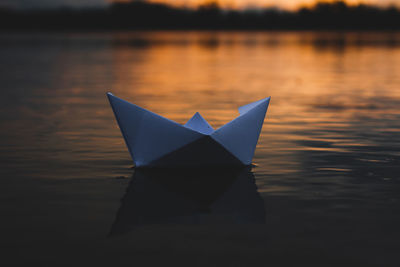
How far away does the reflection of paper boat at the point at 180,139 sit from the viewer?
12.0 meters

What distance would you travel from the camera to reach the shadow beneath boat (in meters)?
→ 9.59

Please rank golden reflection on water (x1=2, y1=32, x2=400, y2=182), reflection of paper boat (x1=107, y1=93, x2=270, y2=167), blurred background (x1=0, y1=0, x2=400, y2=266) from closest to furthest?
blurred background (x1=0, y1=0, x2=400, y2=266) → reflection of paper boat (x1=107, y1=93, x2=270, y2=167) → golden reflection on water (x1=2, y1=32, x2=400, y2=182)

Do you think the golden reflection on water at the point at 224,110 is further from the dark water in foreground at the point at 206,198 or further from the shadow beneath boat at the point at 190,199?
the shadow beneath boat at the point at 190,199

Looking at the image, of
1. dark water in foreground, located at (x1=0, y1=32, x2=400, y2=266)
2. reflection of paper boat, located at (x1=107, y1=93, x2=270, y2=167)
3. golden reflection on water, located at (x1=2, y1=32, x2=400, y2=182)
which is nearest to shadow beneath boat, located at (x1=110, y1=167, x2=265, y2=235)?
dark water in foreground, located at (x1=0, y1=32, x2=400, y2=266)

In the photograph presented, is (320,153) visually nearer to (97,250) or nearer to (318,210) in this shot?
(318,210)

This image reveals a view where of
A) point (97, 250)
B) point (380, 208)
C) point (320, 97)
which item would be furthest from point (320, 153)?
point (320, 97)

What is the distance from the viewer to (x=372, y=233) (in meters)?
8.77

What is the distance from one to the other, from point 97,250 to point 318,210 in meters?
3.98

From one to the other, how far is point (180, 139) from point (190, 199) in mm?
1609

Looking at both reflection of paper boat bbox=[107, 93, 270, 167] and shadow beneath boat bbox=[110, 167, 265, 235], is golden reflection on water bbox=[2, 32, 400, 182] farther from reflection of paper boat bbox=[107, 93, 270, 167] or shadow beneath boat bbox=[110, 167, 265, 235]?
shadow beneath boat bbox=[110, 167, 265, 235]

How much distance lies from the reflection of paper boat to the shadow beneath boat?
13.0 inches

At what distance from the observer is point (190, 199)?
1092 cm

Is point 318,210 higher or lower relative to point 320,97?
lower

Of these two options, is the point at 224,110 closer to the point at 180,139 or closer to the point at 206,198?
the point at 180,139
